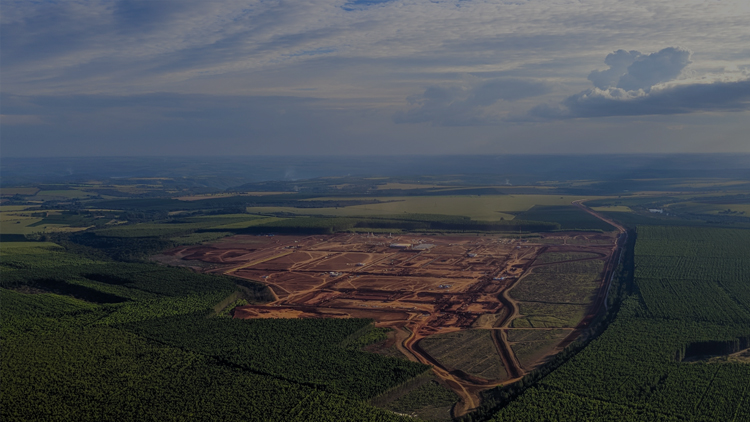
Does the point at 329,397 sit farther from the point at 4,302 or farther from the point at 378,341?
the point at 4,302

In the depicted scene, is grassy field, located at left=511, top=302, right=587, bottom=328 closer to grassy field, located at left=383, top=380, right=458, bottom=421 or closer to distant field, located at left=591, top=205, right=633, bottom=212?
grassy field, located at left=383, top=380, right=458, bottom=421

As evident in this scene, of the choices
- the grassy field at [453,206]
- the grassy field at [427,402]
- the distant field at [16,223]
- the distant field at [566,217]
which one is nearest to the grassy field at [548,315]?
the grassy field at [427,402]

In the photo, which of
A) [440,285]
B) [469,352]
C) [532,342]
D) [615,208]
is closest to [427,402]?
[469,352]

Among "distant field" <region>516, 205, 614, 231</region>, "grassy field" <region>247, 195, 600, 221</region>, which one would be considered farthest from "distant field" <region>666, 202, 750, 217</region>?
"grassy field" <region>247, 195, 600, 221</region>

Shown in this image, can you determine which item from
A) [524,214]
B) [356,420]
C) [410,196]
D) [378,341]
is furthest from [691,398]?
[410,196]

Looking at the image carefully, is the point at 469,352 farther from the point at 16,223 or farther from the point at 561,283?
the point at 16,223

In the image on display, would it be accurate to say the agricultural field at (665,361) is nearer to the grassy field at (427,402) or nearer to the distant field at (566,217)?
the grassy field at (427,402)
